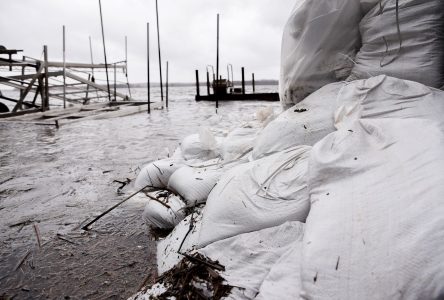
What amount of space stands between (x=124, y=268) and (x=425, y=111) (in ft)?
5.30

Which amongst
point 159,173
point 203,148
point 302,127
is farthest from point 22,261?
point 302,127

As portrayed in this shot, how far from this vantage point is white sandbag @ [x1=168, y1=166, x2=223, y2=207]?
6.12 ft

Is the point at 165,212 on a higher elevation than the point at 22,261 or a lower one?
higher

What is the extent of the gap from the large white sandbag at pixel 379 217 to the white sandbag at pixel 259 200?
11 centimetres

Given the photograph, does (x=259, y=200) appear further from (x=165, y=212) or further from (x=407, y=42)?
(x=407, y=42)

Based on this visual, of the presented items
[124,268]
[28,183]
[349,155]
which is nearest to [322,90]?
[349,155]

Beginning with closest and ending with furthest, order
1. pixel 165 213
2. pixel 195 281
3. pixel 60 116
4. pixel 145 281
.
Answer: pixel 195 281, pixel 145 281, pixel 165 213, pixel 60 116

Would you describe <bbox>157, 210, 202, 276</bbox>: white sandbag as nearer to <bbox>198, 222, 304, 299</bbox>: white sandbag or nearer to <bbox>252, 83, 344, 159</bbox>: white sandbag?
<bbox>198, 222, 304, 299</bbox>: white sandbag

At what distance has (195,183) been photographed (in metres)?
1.93

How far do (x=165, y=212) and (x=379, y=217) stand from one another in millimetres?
1316

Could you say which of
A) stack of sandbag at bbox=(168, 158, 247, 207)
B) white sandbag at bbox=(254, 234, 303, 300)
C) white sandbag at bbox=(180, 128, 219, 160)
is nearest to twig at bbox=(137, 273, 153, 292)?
stack of sandbag at bbox=(168, 158, 247, 207)

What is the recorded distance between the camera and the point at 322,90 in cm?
198

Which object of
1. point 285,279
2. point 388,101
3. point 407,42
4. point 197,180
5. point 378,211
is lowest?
point 285,279

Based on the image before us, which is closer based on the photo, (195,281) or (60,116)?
(195,281)
